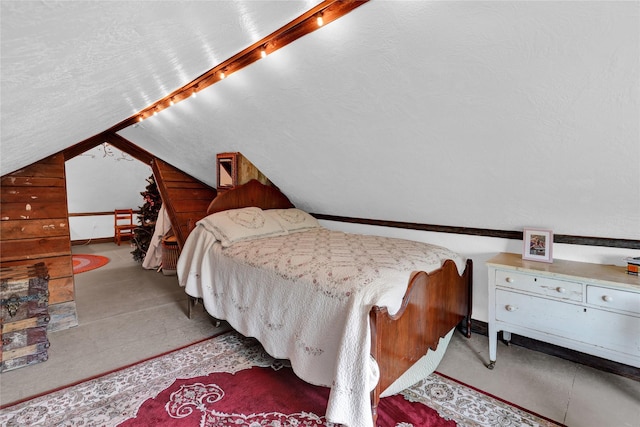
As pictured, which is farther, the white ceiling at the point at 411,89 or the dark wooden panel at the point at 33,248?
the dark wooden panel at the point at 33,248

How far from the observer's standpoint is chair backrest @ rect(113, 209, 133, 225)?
22.3ft

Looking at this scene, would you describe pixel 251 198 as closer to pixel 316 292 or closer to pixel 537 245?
pixel 316 292

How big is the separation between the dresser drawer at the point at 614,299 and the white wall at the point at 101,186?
6.15m

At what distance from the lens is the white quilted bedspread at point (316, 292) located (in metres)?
1.51

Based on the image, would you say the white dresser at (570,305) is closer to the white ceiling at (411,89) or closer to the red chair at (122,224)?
the white ceiling at (411,89)

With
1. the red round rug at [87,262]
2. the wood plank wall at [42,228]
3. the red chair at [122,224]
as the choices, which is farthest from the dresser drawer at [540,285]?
the red chair at [122,224]

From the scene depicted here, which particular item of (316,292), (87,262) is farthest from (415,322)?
(87,262)

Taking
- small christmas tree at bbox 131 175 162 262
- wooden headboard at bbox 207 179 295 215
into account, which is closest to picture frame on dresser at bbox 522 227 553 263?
wooden headboard at bbox 207 179 295 215

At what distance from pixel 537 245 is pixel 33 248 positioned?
431 cm

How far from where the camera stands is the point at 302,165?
10.2ft

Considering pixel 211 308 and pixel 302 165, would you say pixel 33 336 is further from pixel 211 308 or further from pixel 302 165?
pixel 302 165

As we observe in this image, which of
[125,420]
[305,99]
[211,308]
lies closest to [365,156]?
[305,99]

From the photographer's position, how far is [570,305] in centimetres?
188

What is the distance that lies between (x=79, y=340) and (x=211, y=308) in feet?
3.55
